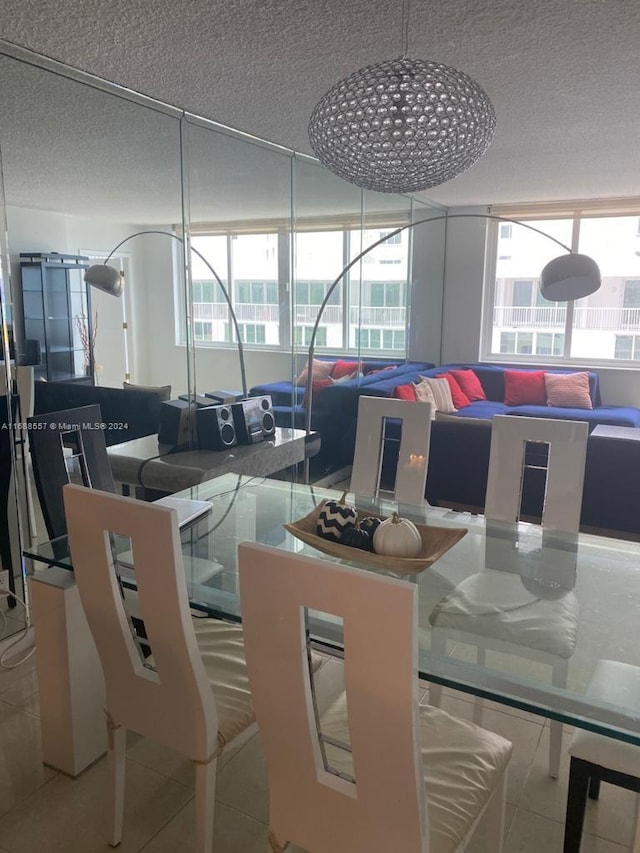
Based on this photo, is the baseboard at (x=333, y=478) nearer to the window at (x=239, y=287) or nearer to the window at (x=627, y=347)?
the window at (x=239, y=287)

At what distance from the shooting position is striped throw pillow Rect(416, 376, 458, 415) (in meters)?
5.50

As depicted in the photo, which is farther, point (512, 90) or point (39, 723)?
point (512, 90)

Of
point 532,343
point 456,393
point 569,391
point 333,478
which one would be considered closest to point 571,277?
point 333,478

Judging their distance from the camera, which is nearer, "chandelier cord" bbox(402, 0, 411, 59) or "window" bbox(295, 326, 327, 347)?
"chandelier cord" bbox(402, 0, 411, 59)

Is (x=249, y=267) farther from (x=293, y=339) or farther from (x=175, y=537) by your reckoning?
(x=175, y=537)

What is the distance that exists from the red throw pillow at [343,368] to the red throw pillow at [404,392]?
38cm

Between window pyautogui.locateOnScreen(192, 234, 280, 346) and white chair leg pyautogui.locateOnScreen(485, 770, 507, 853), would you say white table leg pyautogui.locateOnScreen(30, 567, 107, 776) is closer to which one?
white chair leg pyautogui.locateOnScreen(485, 770, 507, 853)

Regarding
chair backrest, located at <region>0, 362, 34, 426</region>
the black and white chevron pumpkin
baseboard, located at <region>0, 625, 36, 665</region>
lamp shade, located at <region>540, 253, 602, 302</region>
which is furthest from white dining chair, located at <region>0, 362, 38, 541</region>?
lamp shade, located at <region>540, 253, 602, 302</region>

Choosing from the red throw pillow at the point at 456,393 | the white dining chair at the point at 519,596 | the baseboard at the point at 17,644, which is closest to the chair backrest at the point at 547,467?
the white dining chair at the point at 519,596

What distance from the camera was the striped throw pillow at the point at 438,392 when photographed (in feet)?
18.1

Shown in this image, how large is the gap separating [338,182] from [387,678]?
4.19 meters

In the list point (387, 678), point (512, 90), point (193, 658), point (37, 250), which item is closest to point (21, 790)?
point (193, 658)

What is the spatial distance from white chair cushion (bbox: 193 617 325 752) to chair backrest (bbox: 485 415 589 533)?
1.00 m

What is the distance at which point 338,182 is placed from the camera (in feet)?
15.3
